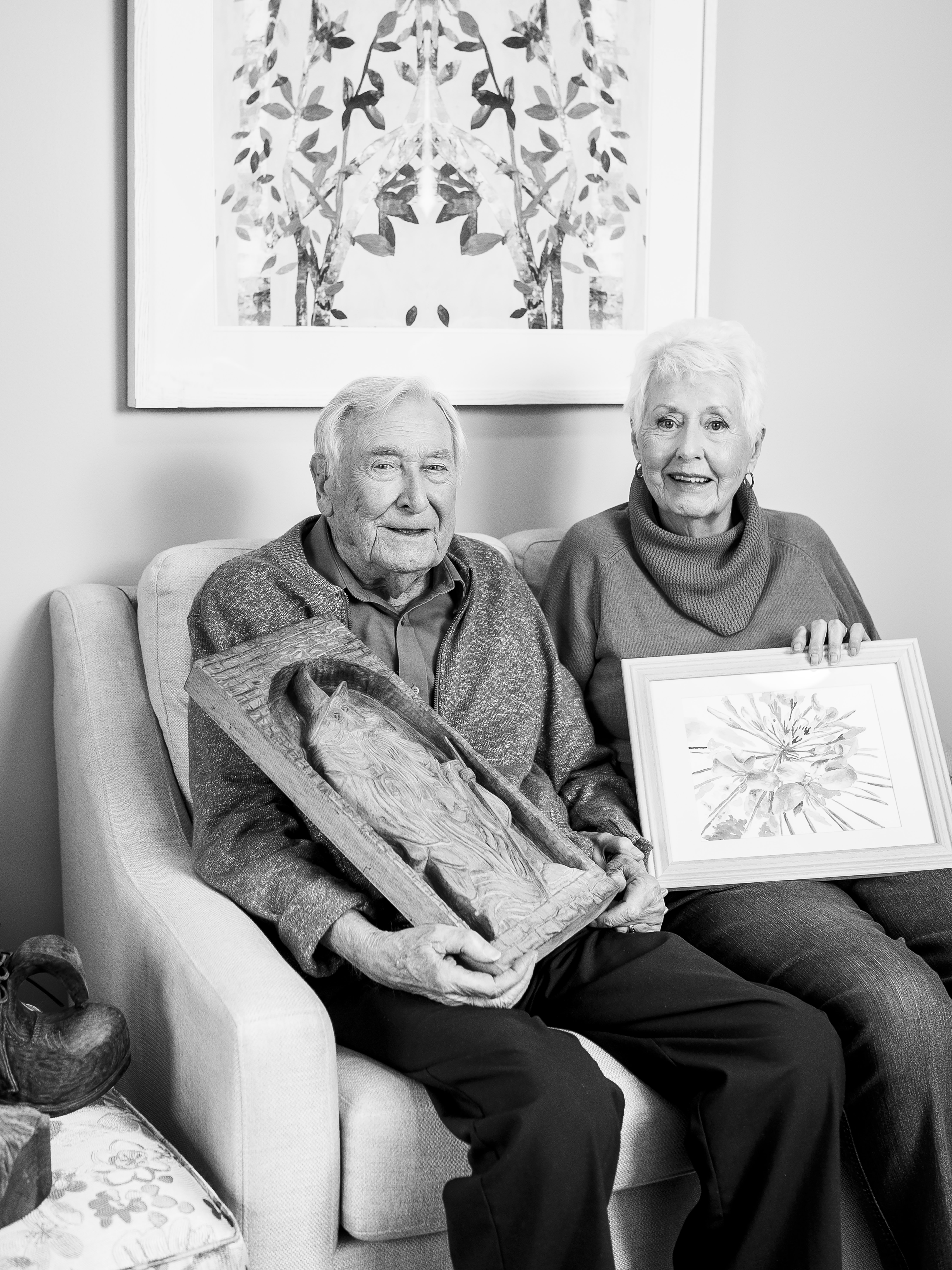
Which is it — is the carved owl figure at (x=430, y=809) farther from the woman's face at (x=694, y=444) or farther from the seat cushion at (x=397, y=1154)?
the woman's face at (x=694, y=444)

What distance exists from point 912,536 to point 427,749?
65.7 inches

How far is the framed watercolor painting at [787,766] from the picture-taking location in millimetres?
1885

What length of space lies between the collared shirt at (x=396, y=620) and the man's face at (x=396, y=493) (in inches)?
1.5

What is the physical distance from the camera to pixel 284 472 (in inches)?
92.5

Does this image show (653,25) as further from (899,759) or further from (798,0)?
(899,759)

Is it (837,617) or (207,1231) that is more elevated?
(837,617)

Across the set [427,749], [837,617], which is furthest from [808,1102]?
[837,617]

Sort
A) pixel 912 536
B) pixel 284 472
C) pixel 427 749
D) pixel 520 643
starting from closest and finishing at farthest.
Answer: pixel 427 749, pixel 520 643, pixel 284 472, pixel 912 536

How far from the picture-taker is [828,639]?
2035 mm

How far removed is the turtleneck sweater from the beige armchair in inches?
25.7

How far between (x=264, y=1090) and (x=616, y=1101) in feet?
1.32

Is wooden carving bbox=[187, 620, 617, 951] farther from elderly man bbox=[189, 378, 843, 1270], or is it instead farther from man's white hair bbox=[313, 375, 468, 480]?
man's white hair bbox=[313, 375, 468, 480]

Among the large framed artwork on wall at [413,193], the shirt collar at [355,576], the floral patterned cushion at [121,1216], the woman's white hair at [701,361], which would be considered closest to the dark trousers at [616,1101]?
the floral patterned cushion at [121,1216]

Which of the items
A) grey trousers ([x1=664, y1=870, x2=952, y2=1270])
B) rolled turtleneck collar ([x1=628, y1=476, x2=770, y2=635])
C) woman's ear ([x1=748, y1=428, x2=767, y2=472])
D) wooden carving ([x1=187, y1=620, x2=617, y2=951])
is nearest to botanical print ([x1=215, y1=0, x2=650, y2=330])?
woman's ear ([x1=748, y1=428, x2=767, y2=472])
